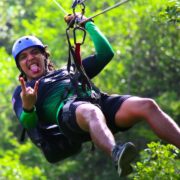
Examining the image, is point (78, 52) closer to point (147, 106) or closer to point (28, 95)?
point (28, 95)

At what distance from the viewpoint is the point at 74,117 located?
630 cm

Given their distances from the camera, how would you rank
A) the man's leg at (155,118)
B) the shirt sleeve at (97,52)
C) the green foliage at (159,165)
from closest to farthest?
the man's leg at (155,118), the shirt sleeve at (97,52), the green foliage at (159,165)

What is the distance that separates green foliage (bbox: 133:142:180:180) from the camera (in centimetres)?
730

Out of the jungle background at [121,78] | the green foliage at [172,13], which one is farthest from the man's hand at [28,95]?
the jungle background at [121,78]

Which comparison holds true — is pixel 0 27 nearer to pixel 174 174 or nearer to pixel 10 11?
pixel 10 11

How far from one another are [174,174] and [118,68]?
32.8 ft

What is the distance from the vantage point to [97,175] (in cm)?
1728

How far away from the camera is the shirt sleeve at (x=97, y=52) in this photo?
23.1 ft

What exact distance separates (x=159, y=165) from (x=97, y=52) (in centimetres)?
121

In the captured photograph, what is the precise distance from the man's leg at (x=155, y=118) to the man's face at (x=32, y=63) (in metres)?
1.11

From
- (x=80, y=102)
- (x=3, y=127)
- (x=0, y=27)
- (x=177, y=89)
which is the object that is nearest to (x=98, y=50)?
(x=80, y=102)

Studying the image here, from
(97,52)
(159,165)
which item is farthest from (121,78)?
(97,52)

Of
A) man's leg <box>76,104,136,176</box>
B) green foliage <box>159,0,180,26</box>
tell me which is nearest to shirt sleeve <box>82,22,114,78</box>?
green foliage <box>159,0,180,26</box>

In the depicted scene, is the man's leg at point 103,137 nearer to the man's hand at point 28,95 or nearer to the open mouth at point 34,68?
the man's hand at point 28,95
